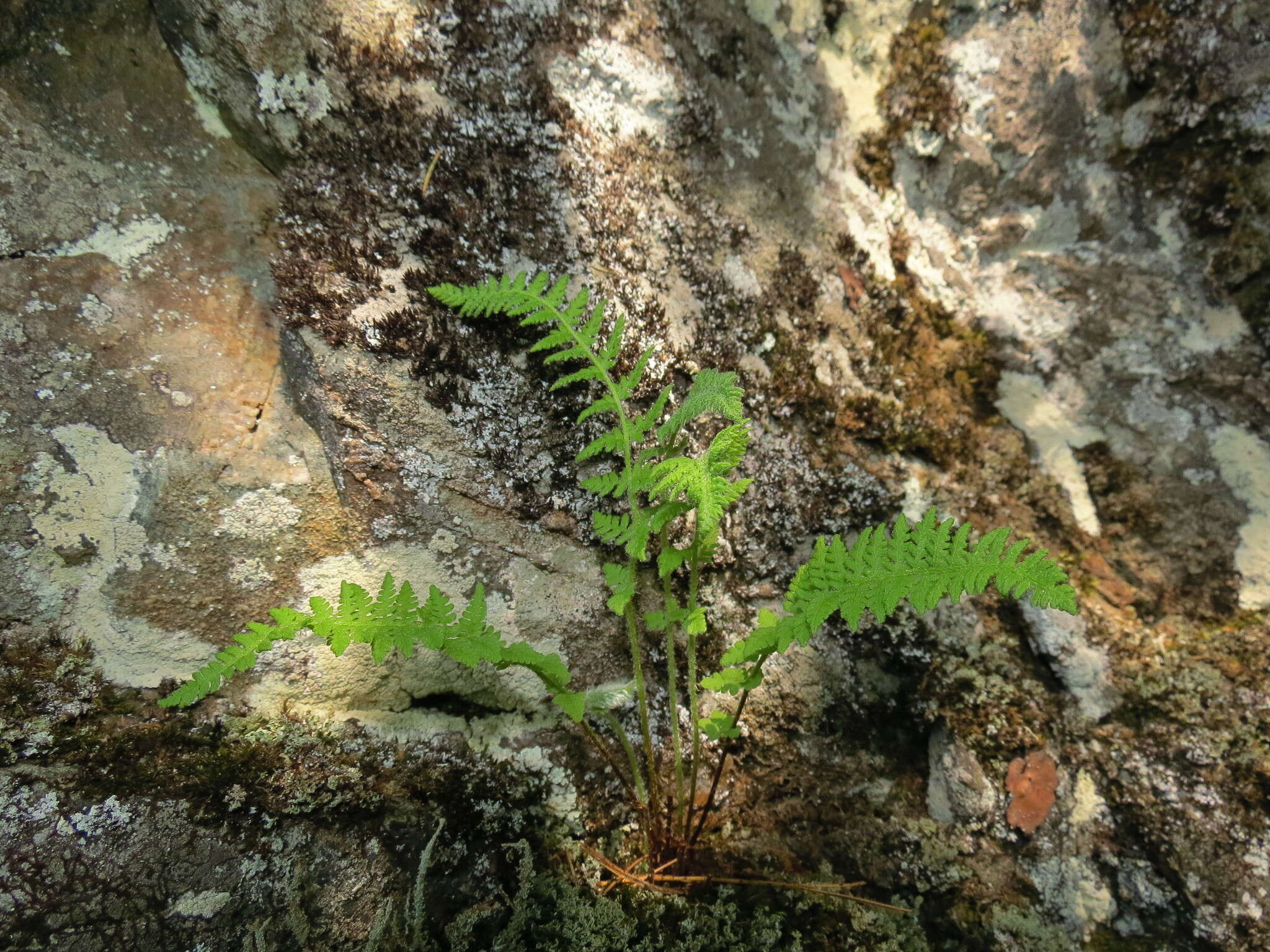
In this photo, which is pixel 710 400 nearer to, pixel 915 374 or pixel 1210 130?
pixel 915 374

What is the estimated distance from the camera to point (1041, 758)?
6.95ft

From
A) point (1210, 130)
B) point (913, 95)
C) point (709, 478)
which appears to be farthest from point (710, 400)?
point (1210, 130)

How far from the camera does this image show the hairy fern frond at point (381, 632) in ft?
5.06

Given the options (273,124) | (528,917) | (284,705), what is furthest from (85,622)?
(273,124)

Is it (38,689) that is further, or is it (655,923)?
(655,923)

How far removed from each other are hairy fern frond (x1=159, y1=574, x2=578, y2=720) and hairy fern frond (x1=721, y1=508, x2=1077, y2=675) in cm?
64

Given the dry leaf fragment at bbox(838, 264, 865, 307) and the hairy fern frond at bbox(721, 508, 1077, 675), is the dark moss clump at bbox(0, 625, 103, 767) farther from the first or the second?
the dry leaf fragment at bbox(838, 264, 865, 307)

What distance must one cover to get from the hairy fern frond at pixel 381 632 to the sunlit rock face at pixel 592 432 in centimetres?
30

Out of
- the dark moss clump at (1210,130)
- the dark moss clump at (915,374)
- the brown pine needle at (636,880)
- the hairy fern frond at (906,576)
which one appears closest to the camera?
the hairy fern frond at (906,576)

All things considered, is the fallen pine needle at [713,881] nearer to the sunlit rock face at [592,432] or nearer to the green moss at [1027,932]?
the sunlit rock face at [592,432]

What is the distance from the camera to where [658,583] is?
2.18 meters

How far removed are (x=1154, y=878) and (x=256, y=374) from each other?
288 centimetres

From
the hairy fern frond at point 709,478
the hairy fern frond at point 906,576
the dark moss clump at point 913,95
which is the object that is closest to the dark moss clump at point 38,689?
the hairy fern frond at point 709,478

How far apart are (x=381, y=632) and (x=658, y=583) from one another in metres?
0.88
